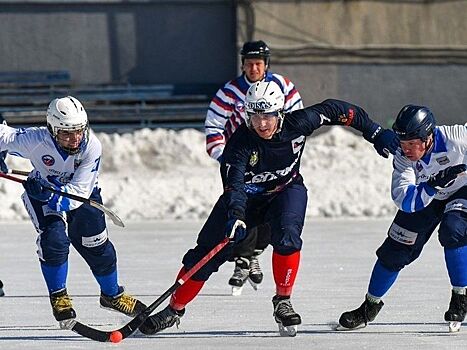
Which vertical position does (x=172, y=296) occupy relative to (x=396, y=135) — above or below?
below

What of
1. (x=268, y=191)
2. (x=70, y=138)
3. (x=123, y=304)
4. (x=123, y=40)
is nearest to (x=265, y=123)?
(x=268, y=191)

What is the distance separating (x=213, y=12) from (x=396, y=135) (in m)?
8.80

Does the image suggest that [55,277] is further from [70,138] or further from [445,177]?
[445,177]

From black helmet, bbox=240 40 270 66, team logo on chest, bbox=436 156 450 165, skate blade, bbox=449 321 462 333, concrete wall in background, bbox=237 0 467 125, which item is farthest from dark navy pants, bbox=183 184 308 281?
concrete wall in background, bbox=237 0 467 125

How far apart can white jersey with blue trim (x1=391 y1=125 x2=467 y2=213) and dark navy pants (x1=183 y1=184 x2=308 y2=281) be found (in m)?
0.48

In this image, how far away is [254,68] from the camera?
23.4 ft

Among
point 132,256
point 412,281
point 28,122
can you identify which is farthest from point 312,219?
point 28,122

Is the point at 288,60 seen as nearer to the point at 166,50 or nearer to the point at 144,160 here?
the point at 166,50

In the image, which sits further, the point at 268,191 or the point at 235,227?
the point at 268,191

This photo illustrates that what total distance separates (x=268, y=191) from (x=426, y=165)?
0.78m

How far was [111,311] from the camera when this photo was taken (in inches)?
256

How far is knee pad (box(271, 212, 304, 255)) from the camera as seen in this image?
5609 mm

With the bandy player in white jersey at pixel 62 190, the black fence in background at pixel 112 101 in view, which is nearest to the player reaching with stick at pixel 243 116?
the bandy player in white jersey at pixel 62 190

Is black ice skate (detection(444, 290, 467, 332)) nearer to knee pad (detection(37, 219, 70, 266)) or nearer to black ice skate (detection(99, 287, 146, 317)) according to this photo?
black ice skate (detection(99, 287, 146, 317))
